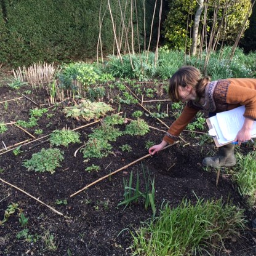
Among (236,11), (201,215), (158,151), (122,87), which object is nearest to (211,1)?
(236,11)

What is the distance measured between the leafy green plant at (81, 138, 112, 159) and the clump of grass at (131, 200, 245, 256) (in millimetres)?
1098

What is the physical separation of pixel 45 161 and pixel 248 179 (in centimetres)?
202

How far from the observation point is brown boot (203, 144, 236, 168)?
10.0 ft

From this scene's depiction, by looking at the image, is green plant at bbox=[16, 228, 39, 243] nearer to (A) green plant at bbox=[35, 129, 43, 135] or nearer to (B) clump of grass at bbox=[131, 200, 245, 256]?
(B) clump of grass at bbox=[131, 200, 245, 256]

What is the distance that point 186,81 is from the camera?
2494 mm

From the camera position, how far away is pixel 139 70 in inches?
217

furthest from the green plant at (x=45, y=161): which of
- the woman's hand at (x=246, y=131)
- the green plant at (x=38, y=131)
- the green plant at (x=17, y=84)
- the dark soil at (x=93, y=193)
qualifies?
the green plant at (x=17, y=84)

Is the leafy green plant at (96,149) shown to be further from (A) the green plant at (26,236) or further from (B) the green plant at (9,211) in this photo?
(A) the green plant at (26,236)

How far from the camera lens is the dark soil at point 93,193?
87.7 inches

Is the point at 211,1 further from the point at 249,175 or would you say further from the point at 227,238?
the point at 227,238

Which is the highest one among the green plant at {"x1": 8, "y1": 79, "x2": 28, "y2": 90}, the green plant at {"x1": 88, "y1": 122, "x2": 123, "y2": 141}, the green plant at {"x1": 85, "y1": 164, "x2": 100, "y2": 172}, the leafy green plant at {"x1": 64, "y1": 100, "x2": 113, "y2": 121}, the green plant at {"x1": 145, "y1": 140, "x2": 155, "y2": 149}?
the green plant at {"x1": 8, "y1": 79, "x2": 28, "y2": 90}

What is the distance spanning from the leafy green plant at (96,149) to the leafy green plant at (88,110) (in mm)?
614

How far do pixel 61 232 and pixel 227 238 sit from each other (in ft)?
4.36

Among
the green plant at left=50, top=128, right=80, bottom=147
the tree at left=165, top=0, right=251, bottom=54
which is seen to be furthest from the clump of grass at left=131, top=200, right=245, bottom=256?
the tree at left=165, top=0, right=251, bottom=54
